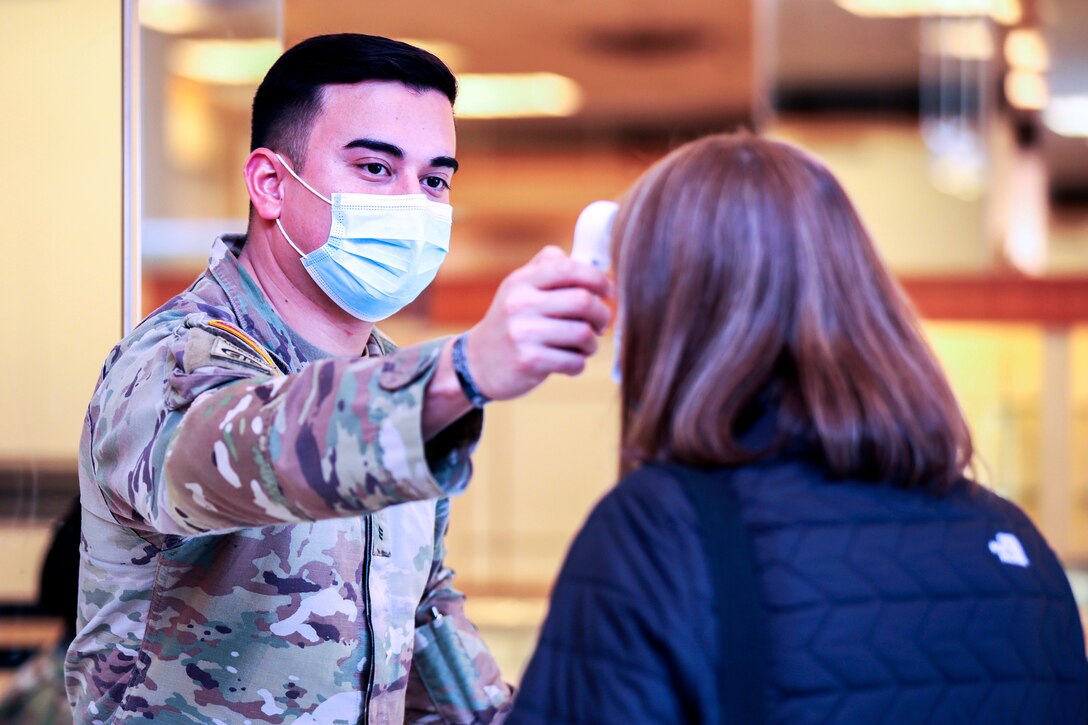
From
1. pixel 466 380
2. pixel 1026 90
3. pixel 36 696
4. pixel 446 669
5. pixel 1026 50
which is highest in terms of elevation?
pixel 1026 50

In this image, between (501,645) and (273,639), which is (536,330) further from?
(501,645)

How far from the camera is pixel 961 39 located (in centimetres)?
714

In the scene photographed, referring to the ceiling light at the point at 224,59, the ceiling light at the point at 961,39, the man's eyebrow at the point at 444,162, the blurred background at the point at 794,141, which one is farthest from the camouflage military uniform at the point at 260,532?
the ceiling light at the point at 961,39

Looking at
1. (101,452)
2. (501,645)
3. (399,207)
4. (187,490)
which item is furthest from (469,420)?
(501,645)

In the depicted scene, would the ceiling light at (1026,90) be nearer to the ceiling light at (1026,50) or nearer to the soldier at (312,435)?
the ceiling light at (1026,50)

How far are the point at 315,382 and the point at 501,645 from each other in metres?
5.96

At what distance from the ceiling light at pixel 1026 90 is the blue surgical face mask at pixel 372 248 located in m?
6.76

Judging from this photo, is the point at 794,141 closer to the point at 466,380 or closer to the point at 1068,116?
the point at 1068,116

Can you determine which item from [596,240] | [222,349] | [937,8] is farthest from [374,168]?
[937,8]

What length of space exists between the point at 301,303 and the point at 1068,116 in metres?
7.20

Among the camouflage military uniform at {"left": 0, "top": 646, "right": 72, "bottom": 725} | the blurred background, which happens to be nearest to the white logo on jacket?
the camouflage military uniform at {"left": 0, "top": 646, "right": 72, "bottom": 725}

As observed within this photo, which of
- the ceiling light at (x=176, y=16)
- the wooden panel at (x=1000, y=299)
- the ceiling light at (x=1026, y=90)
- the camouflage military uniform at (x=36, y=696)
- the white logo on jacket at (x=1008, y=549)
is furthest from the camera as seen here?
the ceiling light at (x=1026, y=90)

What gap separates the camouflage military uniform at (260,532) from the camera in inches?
44.8

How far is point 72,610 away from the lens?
8.73ft
